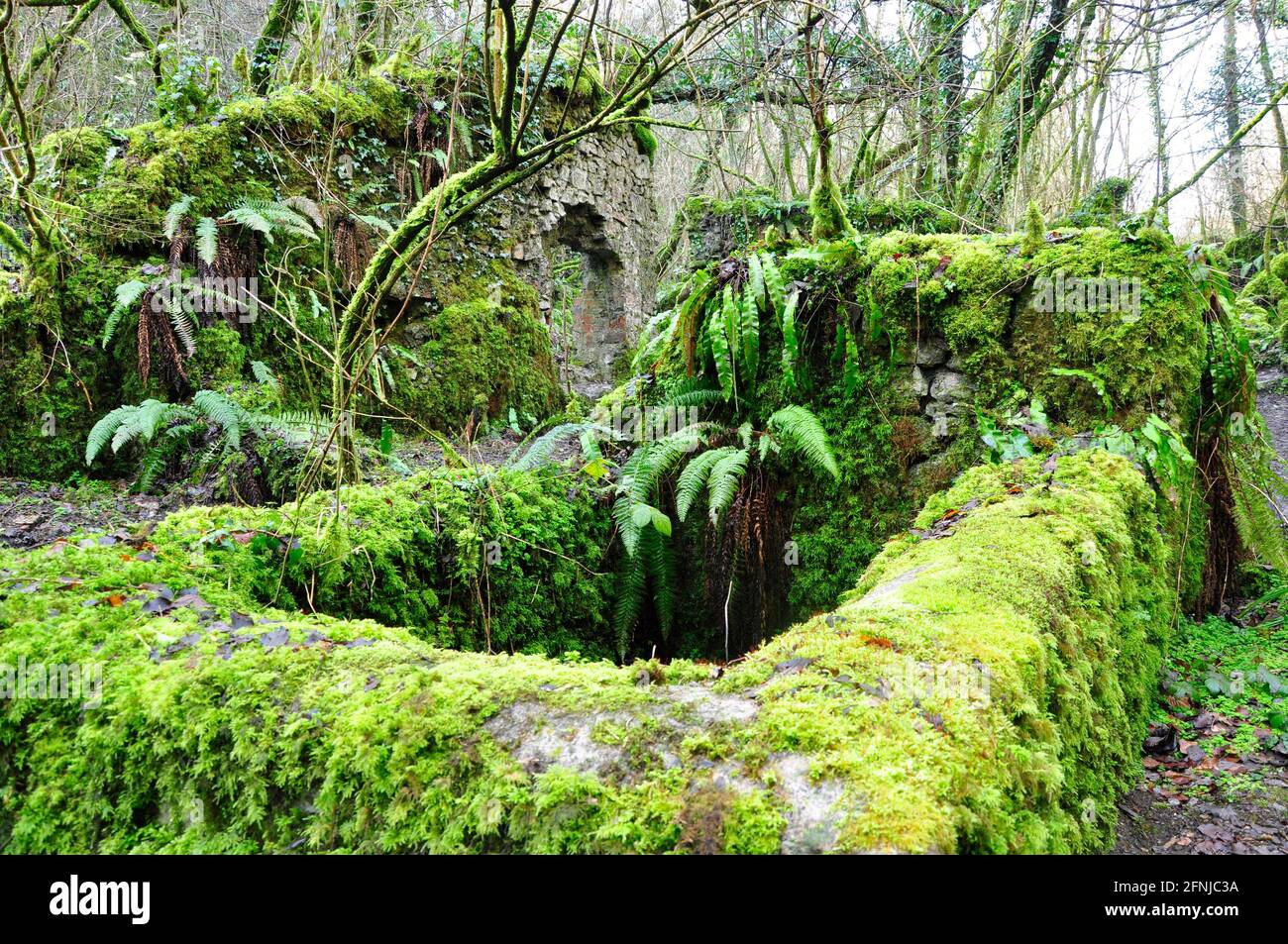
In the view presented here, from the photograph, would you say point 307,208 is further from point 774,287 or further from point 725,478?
point 725,478

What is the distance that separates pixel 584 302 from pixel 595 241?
98 cm

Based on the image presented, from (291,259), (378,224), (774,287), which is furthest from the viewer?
(291,259)

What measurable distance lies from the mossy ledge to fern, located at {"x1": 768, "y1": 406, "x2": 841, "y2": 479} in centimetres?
167

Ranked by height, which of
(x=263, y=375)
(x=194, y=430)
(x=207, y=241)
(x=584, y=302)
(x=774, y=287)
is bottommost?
(x=194, y=430)

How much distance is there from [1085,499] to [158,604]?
385cm

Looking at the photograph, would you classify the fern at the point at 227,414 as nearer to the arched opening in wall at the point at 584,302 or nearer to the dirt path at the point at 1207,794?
the arched opening in wall at the point at 584,302

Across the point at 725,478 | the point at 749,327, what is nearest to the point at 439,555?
the point at 725,478

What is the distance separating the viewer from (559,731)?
160 centimetres

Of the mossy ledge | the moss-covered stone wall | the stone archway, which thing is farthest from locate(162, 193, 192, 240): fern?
the mossy ledge

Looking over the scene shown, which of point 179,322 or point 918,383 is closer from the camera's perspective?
point 918,383

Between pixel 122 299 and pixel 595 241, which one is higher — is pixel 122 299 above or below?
below

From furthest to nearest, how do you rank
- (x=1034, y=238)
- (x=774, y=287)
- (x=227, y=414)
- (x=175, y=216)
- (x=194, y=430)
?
(x=175, y=216) → (x=194, y=430) → (x=227, y=414) → (x=774, y=287) → (x=1034, y=238)
